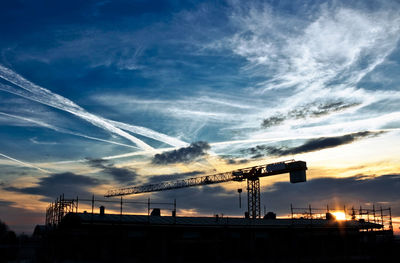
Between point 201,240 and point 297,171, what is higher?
point 297,171

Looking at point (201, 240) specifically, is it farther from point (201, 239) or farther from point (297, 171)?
point (297, 171)

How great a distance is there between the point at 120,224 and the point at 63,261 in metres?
7.75

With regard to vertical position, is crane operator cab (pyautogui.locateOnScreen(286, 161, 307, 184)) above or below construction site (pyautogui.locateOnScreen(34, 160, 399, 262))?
above

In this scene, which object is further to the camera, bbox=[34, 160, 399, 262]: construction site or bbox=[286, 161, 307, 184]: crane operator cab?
bbox=[286, 161, 307, 184]: crane operator cab

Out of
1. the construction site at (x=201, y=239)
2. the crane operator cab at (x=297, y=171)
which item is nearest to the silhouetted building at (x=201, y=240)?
the construction site at (x=201, y=239)

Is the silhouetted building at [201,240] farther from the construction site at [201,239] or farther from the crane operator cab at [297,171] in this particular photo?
the crane operator cab at [297,171]

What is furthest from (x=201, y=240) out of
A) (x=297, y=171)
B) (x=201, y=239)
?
(x=297, y=171)

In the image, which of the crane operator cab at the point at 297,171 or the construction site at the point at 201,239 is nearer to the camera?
the construction site at the point at 201,239

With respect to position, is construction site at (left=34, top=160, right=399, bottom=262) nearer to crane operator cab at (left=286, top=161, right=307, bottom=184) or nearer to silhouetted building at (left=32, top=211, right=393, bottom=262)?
silhouetted building at (left=32, top=211, right=393, bottom=262)

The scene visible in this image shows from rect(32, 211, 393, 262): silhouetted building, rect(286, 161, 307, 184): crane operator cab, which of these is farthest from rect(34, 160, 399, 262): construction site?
rect(286, 161, 307, 184): crane operator cab

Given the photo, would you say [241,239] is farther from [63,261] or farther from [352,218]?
[352,218]

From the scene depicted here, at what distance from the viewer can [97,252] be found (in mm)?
34875

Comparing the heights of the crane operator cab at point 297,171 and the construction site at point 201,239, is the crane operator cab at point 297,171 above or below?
above

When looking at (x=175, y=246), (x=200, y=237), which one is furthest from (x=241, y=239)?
(x=175, y=246)
